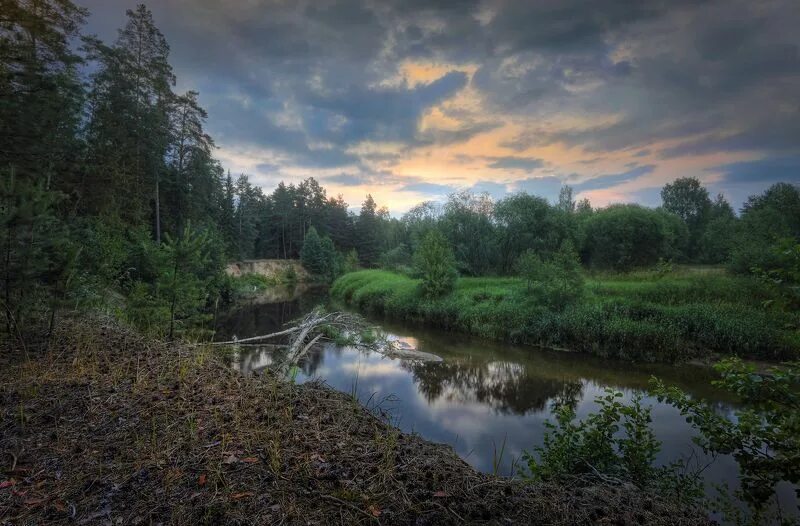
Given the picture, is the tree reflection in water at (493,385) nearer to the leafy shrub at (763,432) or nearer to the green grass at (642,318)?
the green grass at (642,318)

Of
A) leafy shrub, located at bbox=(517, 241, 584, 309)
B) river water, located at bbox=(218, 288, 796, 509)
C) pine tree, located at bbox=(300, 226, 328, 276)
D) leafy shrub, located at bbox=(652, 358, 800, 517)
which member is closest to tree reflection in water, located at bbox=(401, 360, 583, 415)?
river water, located at bbox=(218, 288, 796, 509)

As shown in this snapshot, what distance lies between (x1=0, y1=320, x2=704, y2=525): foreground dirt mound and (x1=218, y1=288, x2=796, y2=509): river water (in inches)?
68.2

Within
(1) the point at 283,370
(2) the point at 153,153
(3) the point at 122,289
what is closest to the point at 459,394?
(1) the point at 283,370

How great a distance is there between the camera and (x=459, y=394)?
432 inches

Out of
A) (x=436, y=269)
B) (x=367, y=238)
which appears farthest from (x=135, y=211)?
(x=367, y=238)

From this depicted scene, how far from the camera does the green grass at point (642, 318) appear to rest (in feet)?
45.1

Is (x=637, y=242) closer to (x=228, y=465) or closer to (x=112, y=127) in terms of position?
(x=228, y=465)

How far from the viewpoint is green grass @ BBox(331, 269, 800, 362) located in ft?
45.1

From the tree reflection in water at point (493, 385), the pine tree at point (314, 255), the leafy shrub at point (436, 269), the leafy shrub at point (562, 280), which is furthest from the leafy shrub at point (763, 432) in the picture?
the pine tree at point (314, 255)

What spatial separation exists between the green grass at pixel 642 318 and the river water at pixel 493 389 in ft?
3.38

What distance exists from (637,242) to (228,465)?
3382 cm

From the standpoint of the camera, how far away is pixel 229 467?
338 centimetres

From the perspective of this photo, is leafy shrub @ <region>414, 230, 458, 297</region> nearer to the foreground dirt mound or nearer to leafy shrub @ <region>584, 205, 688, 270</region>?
leafy shrub @ <region>584, 205, 688, 270</region>

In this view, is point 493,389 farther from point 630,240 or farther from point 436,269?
point 630,240
